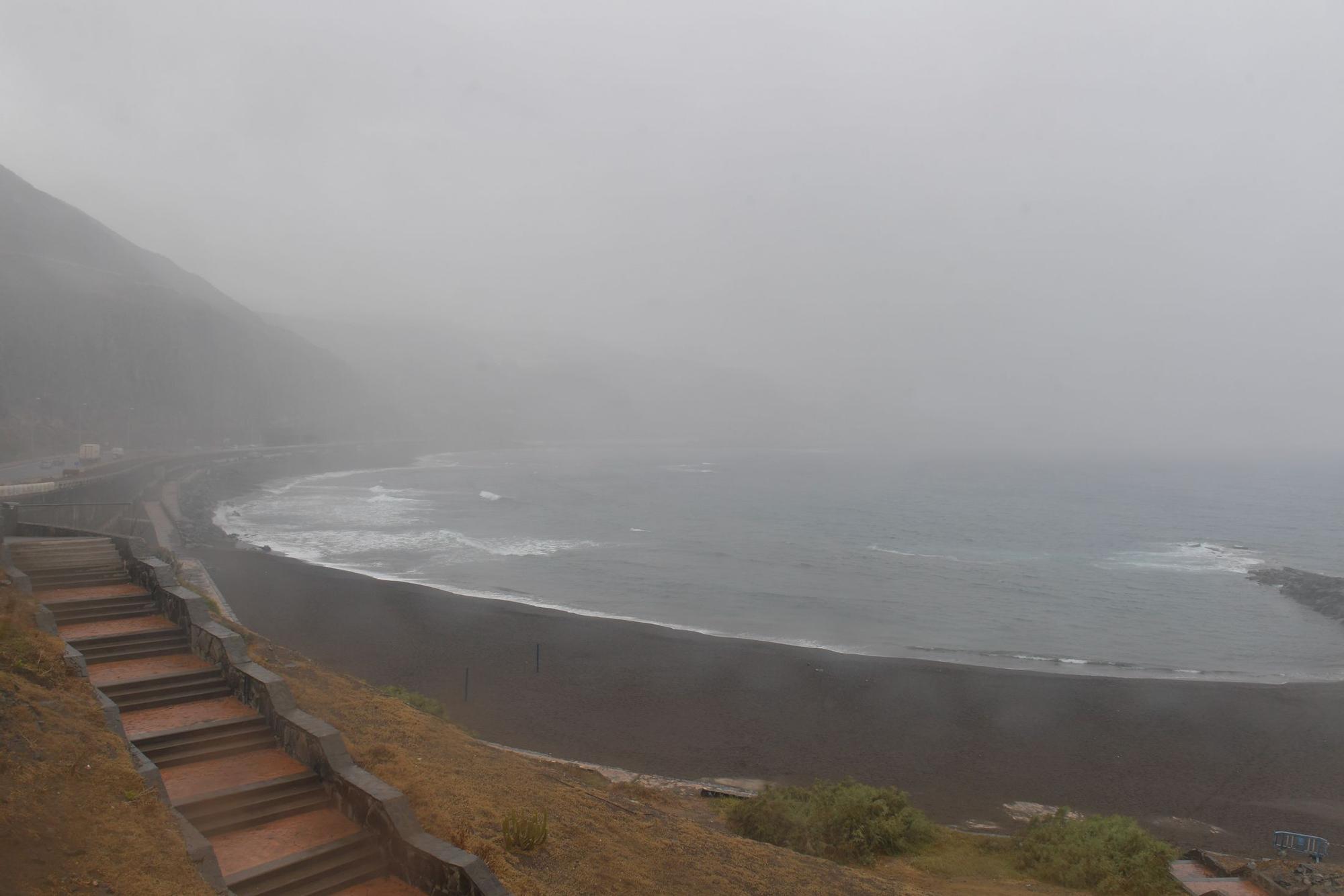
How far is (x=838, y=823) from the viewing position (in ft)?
46.7

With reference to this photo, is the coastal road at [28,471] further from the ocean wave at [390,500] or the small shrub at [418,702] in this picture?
the small shrub at [418,702]

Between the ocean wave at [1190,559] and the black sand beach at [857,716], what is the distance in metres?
26.5

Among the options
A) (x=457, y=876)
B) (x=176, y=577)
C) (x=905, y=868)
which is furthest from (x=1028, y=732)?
(x=176, y=577)

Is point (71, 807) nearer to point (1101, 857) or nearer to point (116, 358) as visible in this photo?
point (1101, 857)

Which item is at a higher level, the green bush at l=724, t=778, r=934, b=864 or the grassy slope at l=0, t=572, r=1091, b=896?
the grassy slope at l=0, t=572, r=1091, b=896

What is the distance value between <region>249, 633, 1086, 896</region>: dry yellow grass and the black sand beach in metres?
5.12

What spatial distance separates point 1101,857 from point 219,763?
44.1ft

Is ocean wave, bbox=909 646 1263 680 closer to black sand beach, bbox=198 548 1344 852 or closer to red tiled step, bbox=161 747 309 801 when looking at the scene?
black sand beach, bbox=198 548 1344 852

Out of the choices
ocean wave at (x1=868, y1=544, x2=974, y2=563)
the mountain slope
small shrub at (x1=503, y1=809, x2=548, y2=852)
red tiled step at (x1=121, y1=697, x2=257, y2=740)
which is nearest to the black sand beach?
red tiled step at (x1=121, y1=697, x2=257, y2=740)

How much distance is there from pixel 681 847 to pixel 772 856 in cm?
148

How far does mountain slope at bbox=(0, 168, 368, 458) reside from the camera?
83.5 meters

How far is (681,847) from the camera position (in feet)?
35.2

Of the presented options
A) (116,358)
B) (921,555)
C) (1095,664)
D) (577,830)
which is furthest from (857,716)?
(116,358)

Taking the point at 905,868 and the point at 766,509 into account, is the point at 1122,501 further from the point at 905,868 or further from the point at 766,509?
the point at 905,868
